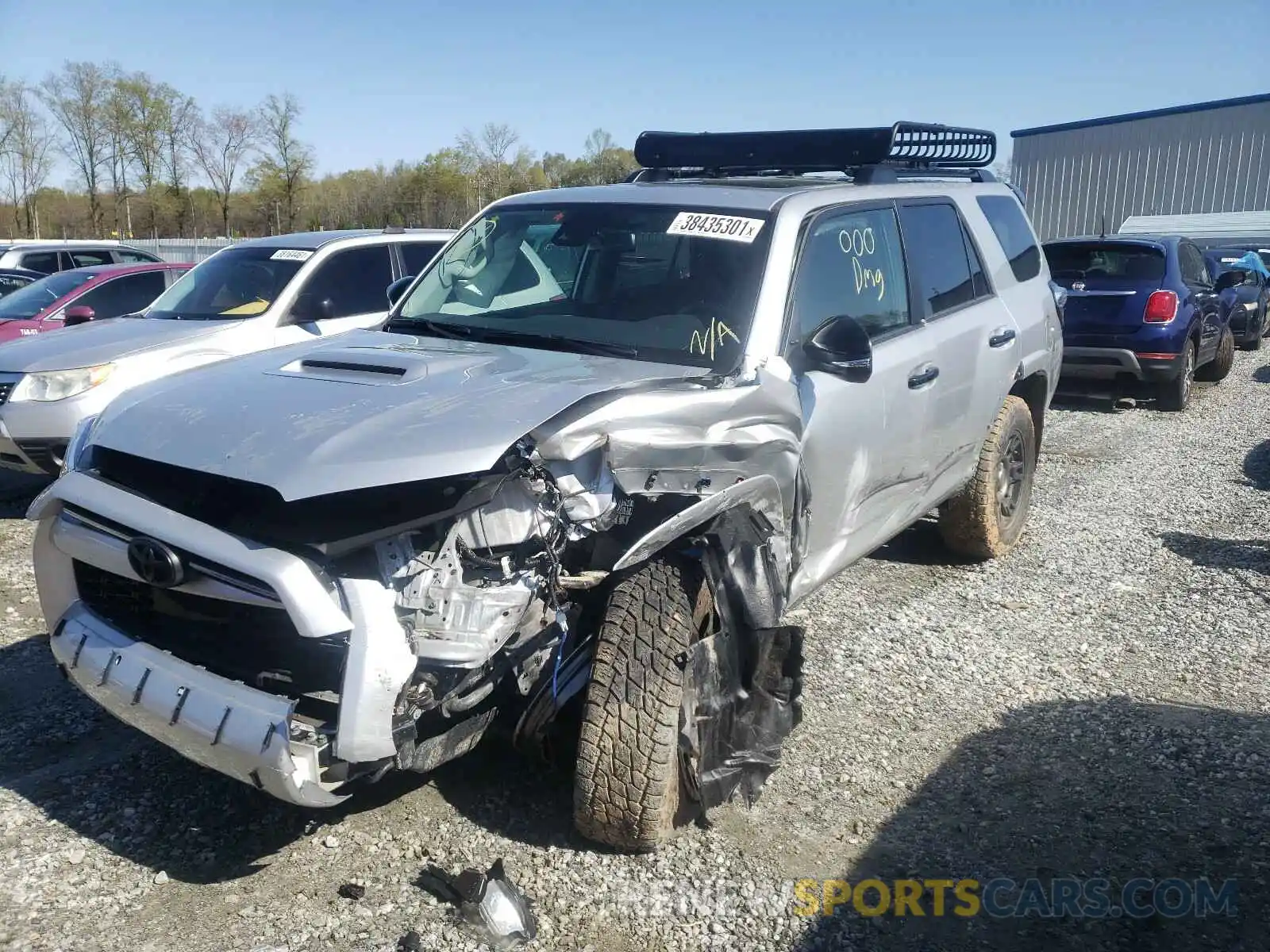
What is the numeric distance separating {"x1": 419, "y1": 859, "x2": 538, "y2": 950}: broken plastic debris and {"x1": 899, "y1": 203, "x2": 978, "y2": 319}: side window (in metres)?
3.02

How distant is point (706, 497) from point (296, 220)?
51742 millimetres

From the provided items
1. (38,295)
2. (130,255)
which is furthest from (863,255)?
(130,255)

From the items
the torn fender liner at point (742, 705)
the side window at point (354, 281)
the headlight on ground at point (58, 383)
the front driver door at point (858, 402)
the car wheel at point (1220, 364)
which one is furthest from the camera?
the car wheel at point (1220, 364)

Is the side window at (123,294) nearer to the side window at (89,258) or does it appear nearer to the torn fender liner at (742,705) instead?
the side window at (89,258)

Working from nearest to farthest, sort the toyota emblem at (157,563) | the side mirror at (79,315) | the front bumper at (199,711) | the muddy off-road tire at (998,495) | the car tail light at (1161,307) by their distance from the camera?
the front bumper at (199,711) → the toyota emblem at (157,563) → the muddy off-road tire at (998,495) → the side mirror at (79,315) → the car tail light at (1161,307)

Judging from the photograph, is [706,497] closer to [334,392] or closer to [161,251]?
[334,392]

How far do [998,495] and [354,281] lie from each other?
4834 millimetres

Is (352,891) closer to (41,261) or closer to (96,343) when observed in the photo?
(96,343)

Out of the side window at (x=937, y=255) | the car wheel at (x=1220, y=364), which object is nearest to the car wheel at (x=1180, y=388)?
the car wheel at (x=1220, y=364)

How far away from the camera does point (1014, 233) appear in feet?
19.0

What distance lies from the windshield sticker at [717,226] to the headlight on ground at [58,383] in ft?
14.5

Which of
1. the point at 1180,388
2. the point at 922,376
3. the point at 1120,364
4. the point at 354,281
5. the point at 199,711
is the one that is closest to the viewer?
the point at 199,711

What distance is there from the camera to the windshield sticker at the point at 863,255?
4168 mm

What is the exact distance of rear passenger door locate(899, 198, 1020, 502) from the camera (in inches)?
181
